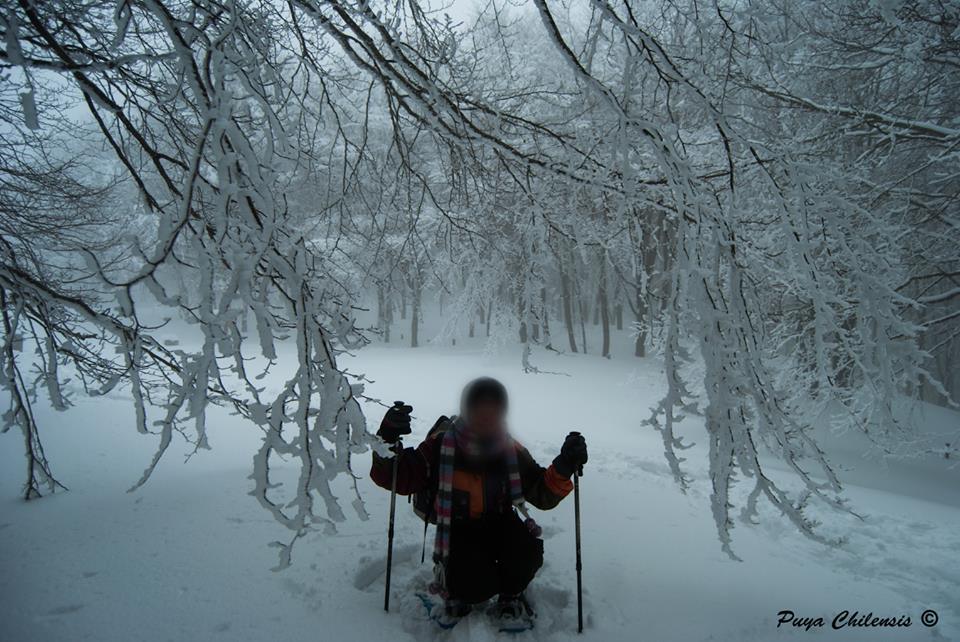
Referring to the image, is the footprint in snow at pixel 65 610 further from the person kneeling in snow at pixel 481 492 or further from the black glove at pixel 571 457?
the black glove at pixel 571 457

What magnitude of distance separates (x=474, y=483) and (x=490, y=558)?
1.28 feet

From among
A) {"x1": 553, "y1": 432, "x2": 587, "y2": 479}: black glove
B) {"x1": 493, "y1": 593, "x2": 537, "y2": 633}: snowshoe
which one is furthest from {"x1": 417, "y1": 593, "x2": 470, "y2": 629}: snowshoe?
{"x1": 553, "y1": 432, "x2": 587, "y2": 479}: black glove

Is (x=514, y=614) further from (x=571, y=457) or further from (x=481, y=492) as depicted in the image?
(x=571, y=457)

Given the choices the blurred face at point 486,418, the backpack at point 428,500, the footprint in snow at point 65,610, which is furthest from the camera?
the backpack at point 428,500

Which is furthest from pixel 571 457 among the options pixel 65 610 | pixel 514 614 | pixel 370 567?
pixel 65 610

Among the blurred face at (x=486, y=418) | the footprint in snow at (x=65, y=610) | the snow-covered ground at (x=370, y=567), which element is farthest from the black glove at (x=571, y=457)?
the footprint in snow at (x=65, y=610)

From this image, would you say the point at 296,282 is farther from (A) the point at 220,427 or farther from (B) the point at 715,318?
(A) the point at 220,427

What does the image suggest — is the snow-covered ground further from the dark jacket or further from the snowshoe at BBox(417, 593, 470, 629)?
the dark jacket

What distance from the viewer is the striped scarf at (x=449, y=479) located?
8.49ft

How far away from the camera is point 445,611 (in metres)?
2.49

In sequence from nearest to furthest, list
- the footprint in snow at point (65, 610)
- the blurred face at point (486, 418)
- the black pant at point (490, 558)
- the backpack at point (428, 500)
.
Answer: the footprint in snow at point (65, 610) → the black pant at point (490, 558) → the blurred face at point (486, 418) → the backpack at point (428, 500)

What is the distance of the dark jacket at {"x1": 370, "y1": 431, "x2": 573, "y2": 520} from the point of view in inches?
104

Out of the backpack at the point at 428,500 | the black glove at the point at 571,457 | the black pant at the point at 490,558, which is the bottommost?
the black pant at the point at 490,558

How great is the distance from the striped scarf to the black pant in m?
0.07
